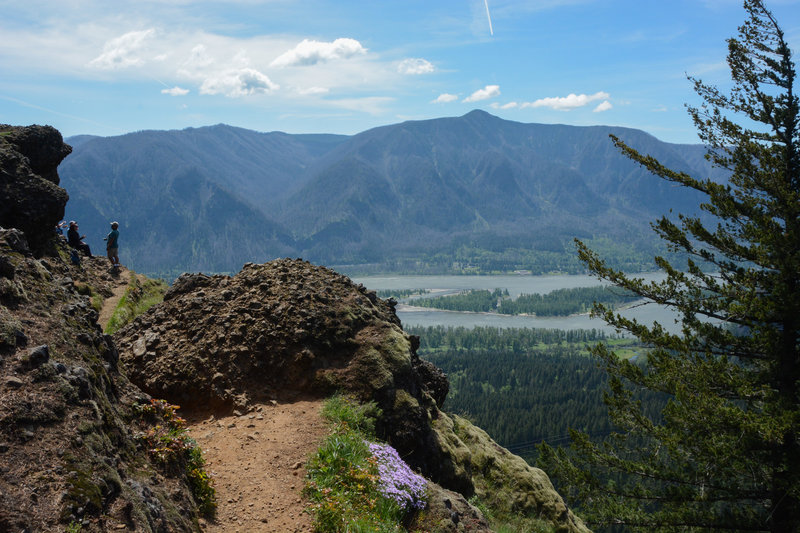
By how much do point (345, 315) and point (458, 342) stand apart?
164 m

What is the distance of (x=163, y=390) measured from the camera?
37.9 feet

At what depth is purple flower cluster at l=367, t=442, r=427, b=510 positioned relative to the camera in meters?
8.92

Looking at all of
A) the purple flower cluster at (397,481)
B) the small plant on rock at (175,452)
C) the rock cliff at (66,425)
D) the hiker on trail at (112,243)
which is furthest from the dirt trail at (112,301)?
the purple flower cluster at (397,481)

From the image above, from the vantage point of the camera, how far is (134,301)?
21.9 meters

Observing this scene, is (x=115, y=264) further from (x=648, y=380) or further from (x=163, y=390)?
(x=648, y=380)

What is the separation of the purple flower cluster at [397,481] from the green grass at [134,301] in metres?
9.96

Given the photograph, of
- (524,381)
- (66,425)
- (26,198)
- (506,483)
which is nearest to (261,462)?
(66,425)

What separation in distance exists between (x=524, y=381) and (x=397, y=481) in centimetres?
12302

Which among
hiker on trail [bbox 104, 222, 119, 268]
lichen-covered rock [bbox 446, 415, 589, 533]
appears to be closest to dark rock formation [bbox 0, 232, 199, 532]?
lichen-covered rock [bbox 446, 415, 589, 533]

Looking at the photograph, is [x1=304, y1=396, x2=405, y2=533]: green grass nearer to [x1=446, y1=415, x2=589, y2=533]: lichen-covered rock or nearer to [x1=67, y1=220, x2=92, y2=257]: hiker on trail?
[x1=446, y1=415, x2=589, y2=533]: lichen-covered rock

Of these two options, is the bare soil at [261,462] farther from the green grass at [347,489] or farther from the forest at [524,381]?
the forest at [524,381]

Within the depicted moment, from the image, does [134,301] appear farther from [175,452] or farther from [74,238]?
[175,452]

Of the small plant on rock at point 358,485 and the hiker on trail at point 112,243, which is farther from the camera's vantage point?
the hiker on trail at point 112,243

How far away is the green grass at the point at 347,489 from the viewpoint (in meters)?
7.92
